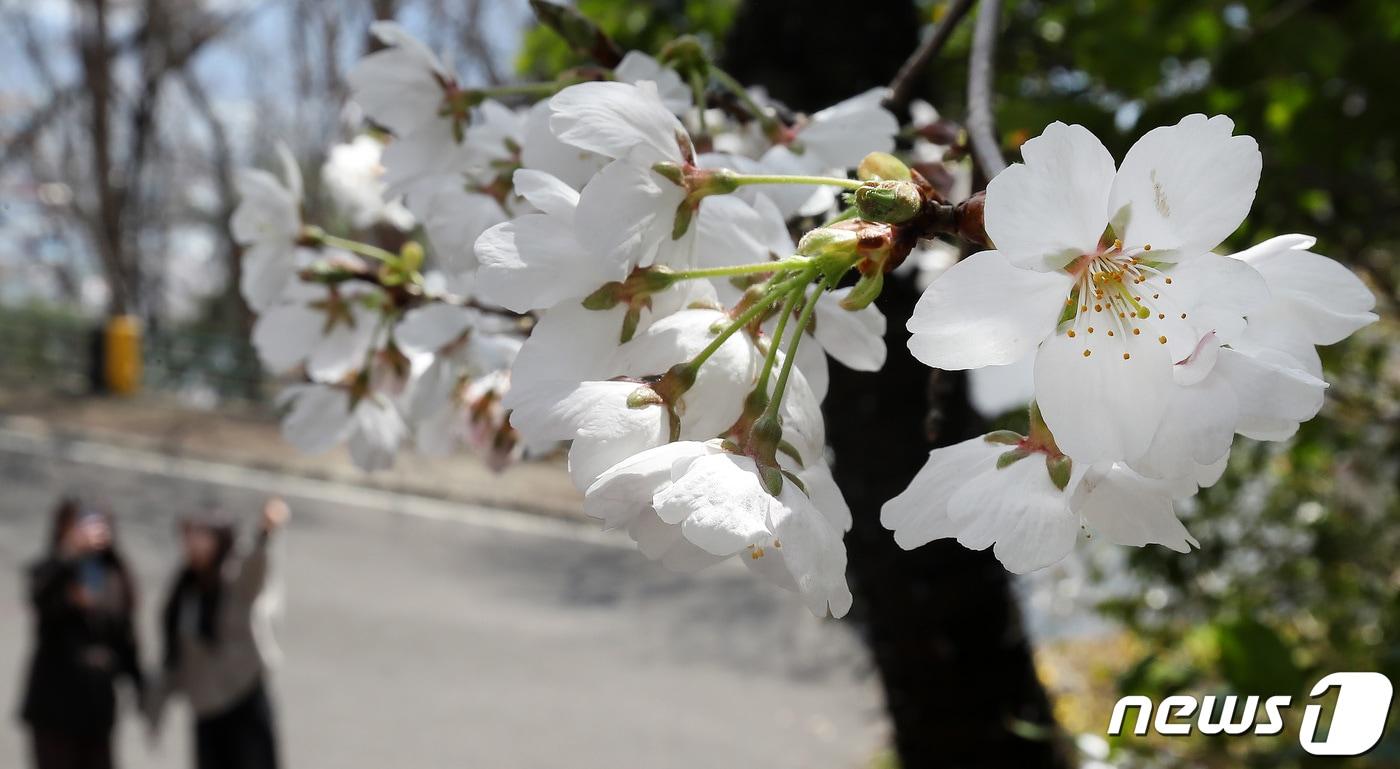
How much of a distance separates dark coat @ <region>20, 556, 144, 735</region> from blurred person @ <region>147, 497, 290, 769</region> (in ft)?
0.70

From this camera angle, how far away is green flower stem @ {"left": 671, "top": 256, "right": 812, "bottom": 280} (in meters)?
0.50

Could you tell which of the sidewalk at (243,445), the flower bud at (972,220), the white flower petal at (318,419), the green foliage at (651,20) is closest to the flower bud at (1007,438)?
the flower bud at (972,220)

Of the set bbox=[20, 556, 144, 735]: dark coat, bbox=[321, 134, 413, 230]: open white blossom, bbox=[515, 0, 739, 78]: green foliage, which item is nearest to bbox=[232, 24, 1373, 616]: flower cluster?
bbox=[321, 134, 413, 230]: open white blossom

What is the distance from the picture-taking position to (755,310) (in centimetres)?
52

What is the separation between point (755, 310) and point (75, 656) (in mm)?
4879

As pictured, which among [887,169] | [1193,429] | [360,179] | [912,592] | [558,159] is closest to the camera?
[1193,429]

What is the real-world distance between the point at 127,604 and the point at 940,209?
5025 millimetres

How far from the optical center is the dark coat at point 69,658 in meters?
4.52

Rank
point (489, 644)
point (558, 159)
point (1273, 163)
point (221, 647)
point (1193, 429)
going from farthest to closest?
1. point (489, 644)
2. point (221, 647)
3. point (1273, 163)
4. point (558, 159)
5. point (1193, 429)

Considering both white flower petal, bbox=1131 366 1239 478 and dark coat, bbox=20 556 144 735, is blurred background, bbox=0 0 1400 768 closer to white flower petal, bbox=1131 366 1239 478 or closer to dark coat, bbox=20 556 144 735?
white flower petal, bbox=1131 366 1239 478

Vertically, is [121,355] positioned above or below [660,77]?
below

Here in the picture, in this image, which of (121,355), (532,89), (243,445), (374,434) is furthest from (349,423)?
(121,355)

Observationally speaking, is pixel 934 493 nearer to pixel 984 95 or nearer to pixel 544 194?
pixel 544 194

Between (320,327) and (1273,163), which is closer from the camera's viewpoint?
(320,327)
